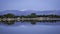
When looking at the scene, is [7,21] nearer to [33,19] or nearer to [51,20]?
[33,19]

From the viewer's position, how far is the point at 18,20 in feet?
26.6

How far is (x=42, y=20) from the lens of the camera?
357 inches

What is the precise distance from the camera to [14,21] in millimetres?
8586

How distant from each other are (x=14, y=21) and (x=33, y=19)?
78 centimetres

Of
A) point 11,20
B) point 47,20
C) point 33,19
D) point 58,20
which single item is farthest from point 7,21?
point 58,20

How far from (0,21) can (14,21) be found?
586 millimetres

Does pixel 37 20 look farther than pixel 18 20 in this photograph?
Yes

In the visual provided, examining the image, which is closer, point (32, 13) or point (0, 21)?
point (32, 13)

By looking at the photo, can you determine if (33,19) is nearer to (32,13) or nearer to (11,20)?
(11,20)

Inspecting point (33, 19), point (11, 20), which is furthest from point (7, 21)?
point (33, 19)

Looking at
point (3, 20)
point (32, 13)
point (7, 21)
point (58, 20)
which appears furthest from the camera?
point (58, 20)

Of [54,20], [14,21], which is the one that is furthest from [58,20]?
[14,21]

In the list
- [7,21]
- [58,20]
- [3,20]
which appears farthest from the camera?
[58,20]

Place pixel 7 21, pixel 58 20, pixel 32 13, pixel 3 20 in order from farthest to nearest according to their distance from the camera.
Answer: pixel 58 20, pixel 7 21, pixel 3 20, pixel 32 13
